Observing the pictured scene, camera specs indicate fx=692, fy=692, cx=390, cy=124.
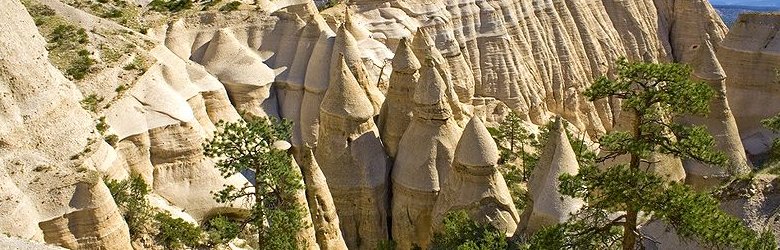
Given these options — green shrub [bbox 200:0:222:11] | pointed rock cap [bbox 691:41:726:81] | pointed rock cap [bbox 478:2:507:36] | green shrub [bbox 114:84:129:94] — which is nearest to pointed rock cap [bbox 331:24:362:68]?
green shrub [bbox 200:0:222:11]

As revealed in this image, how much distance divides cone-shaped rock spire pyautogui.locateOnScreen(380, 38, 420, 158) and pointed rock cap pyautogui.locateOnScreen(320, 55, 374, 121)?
148 centimetres

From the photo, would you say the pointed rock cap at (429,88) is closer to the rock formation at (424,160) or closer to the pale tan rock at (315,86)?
the rock formation at (424,160)

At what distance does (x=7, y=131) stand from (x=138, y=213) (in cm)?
343

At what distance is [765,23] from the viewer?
3353 cm

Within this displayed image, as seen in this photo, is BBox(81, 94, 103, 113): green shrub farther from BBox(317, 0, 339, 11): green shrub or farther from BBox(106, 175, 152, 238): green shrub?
BBox(317, 0, 339, 11): green shrub

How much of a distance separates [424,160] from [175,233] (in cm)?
856

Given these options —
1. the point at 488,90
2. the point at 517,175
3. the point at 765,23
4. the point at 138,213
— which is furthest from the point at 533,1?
the point at 138,213

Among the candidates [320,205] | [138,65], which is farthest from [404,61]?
[138,65]

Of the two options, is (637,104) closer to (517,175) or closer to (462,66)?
(517,175)

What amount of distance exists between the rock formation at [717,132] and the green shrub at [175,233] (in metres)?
16.6

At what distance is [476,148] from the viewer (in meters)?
19.4

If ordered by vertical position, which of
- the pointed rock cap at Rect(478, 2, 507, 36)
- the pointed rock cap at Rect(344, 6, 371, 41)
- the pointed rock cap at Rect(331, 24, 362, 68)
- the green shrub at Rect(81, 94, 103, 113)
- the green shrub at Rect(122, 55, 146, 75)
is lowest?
the pointed rock cap at Rect(478, 2, 507, 36)

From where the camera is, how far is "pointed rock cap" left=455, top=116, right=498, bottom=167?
1936 cm

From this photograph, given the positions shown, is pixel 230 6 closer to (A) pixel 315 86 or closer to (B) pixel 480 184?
(A) pixel 315 86
